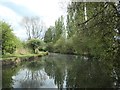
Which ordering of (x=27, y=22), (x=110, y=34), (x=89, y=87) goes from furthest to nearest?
(x=27, y=22), (x=89, y=87), (x=110, y=34)

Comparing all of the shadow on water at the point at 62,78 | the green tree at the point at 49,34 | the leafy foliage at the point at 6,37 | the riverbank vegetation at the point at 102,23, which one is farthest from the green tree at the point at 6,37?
the green tree at the point at 49,34

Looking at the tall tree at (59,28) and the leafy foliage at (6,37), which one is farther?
the tall tree at (59,28)

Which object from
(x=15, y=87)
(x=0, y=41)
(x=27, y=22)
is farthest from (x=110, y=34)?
(x=27, y=22)

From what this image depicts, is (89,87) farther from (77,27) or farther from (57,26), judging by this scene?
(57,26)

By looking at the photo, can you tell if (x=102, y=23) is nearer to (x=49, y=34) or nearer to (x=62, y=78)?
(x=62, y=78)

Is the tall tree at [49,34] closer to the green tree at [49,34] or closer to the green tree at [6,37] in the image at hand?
the green tree at [49,34]

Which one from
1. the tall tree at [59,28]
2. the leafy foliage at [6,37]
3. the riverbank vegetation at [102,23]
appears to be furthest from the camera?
the tall tree at [59,28]

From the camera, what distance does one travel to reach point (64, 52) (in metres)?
52.3

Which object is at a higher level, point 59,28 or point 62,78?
point 59,28

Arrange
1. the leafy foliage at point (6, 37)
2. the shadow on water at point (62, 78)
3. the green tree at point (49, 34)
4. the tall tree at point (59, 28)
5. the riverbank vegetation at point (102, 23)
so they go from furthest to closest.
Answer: the green tree at point (49, 34) < the tall tree at point (59, 28) < the leafy foliage at point (6, 37) < the shadow on water at point (62, 78) < the riverbank vegetation at point (102, 23)

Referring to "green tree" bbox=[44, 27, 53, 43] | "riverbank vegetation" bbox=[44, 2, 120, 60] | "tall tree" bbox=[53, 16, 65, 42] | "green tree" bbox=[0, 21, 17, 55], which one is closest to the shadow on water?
"riverbank vegetation" bbox=[44, 2, 120, 60]

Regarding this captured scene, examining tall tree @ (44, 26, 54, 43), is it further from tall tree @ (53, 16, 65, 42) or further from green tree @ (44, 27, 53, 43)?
tall tree @ (53, 16, 65, 42)

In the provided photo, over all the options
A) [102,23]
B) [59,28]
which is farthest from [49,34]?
[102,23]

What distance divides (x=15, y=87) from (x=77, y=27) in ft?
13.6
